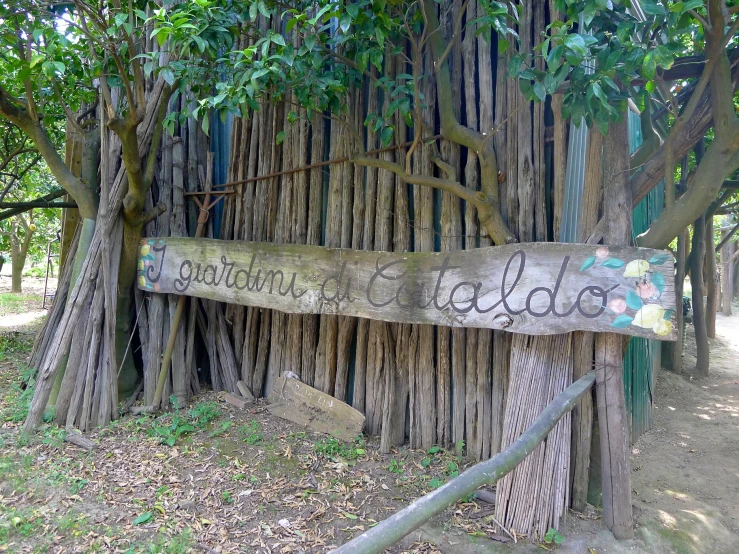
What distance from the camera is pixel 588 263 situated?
9.58 ft

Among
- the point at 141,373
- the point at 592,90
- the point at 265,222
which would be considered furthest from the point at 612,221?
the point at 141,373

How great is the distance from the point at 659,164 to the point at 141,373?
5330 mm

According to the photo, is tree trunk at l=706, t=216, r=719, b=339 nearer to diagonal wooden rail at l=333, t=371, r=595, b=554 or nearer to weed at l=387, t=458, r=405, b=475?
diagonal wooden rail at l=333, t=371, r=595, b=554

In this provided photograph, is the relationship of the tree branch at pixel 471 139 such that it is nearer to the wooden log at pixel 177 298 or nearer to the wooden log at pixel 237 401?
the wooden log at pixel 237 401

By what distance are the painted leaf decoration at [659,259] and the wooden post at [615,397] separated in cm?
32

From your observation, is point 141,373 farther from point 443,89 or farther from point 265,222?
point 443,89

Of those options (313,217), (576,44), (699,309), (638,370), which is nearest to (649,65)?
(576,44)

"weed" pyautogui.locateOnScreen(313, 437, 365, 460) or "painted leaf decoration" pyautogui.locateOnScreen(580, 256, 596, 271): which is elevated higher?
"painted leaf decoration" pyautogui.locateOnScreen(580, 256, 596, 271)

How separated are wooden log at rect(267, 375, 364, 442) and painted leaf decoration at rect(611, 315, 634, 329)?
2.23 m

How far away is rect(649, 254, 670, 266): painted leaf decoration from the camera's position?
2754 mm

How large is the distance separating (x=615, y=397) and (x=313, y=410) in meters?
2.58

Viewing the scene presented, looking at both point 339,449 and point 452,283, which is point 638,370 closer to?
point 452,283

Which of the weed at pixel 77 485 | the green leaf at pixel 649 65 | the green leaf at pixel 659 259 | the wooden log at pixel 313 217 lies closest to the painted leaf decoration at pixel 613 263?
the green leaf at pixel 659 259

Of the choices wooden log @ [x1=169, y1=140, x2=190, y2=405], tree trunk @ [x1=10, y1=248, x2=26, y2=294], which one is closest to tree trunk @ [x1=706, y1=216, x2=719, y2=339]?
wooden log @ [x1=169, y1=140, x2=190, y2=405]
